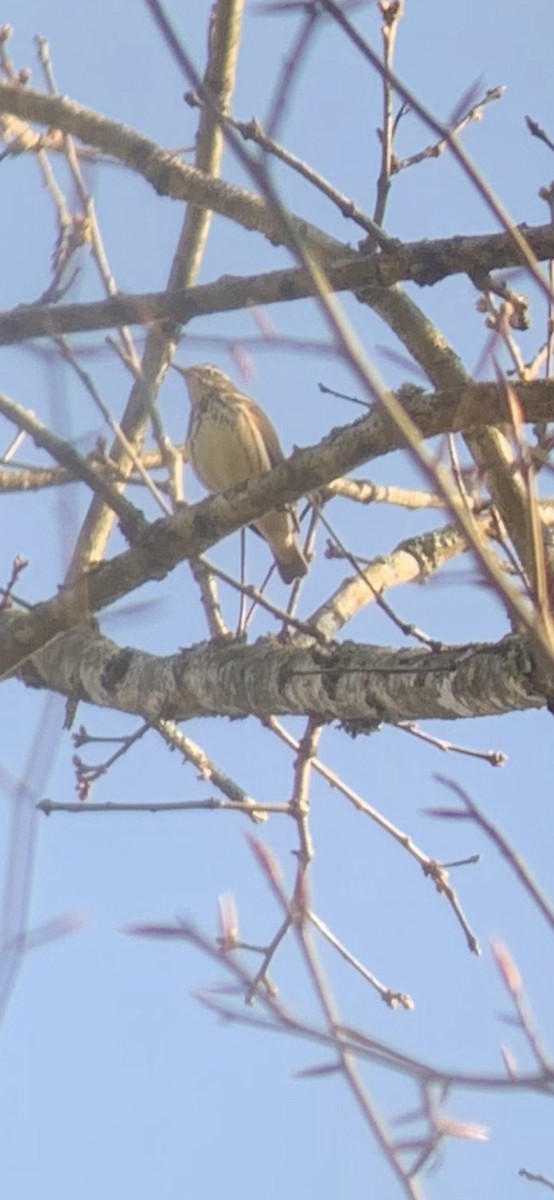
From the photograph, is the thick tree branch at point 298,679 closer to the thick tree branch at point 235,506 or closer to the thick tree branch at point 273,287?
the thick tree branch at point 235,506

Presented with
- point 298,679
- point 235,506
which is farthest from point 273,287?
point 298,679

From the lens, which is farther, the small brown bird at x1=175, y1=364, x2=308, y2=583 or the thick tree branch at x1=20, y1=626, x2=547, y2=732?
the small brown bird at x1=175, y1=364, x2=308, y2=583

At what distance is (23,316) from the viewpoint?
1.90 metres

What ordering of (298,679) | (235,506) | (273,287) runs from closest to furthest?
(273,287), (235,506), (298,679)

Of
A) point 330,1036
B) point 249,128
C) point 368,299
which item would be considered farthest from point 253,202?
point 330,1036

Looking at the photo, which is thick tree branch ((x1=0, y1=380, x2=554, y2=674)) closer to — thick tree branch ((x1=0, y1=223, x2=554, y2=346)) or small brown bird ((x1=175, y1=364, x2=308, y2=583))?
thick tree branch ((x1=0, y1=223, x2=554, y2=346))

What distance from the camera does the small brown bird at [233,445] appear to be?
179 inches

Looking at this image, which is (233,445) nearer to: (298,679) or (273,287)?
(298,679)

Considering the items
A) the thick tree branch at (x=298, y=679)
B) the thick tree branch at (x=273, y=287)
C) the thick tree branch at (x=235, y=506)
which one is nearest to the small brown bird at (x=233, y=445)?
the thick tree branch at (x=298, y=679)

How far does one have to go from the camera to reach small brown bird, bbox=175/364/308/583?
455 cm

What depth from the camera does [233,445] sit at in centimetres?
471

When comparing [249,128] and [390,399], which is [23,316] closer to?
[249,128]

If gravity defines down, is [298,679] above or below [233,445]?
below

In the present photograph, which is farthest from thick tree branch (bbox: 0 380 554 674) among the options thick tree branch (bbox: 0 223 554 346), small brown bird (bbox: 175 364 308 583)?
small brown bird (bbox: 175 364 308 583)
